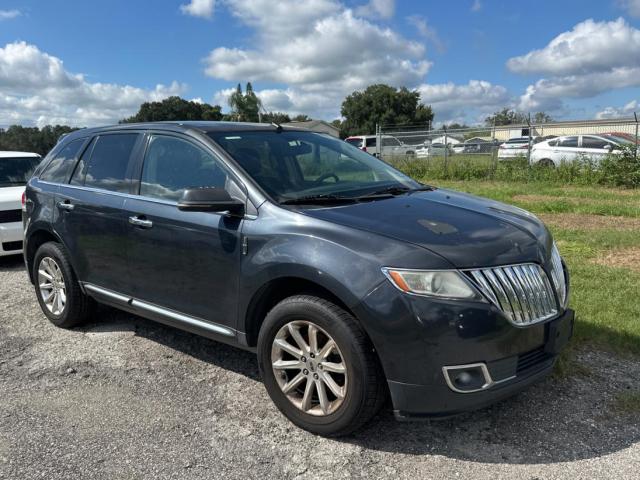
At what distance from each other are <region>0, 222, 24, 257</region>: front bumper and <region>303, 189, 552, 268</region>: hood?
A: 18.7 ft

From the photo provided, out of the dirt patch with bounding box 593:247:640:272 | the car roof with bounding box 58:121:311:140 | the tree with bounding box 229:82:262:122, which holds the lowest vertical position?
the dirt patch with bounding box 593:247:640:272

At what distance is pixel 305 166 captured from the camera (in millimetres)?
3979

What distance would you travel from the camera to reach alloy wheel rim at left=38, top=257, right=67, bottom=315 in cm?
488

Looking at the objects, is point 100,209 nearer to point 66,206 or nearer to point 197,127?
point 66,206

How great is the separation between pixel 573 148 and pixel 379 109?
55.0 m

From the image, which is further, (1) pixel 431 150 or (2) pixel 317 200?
(1) pixel 431 150

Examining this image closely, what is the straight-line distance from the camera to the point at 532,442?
3.02 m

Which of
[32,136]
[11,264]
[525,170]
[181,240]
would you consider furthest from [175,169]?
[32,136]

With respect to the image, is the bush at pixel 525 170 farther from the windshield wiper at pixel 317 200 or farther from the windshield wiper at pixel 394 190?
the windshield wiper at pixel 317 200

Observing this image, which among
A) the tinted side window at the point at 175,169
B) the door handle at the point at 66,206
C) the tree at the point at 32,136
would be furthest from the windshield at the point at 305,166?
the tree at the point at 32,136

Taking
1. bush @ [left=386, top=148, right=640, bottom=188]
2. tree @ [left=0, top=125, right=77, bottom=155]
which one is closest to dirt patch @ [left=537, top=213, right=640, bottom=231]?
bush @ [left=386, top=148, right=640, bottom=188]

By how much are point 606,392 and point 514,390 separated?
43.6 inches

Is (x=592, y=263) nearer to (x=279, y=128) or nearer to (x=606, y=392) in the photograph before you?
(x=606, y=392)

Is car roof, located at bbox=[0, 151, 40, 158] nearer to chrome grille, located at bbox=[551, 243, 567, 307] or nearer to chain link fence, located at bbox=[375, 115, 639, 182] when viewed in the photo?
chrome grille, located at bbox=[551, 243, 567, 307]
